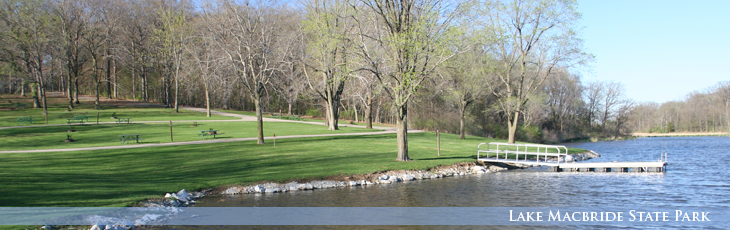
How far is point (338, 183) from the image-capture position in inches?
757

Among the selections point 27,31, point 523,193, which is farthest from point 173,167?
point 27,31

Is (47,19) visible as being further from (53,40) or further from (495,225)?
(495,225)

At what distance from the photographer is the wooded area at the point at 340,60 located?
22.9m

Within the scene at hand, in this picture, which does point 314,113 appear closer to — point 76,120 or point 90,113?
point 90,113

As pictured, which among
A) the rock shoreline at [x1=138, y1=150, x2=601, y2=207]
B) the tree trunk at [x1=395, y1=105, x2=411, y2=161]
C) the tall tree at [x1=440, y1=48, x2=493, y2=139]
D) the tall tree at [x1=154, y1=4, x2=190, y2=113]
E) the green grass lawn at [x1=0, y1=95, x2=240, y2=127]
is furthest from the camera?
the tall tree at [x1=154, y1=4, x2=190, y2=113]

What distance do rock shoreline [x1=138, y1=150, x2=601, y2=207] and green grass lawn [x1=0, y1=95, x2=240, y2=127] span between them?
1342 inches

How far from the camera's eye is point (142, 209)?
13.8 meters

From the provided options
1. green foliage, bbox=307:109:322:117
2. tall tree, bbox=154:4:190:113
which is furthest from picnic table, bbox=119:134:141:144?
green foliage, bbox=307:109:322:117

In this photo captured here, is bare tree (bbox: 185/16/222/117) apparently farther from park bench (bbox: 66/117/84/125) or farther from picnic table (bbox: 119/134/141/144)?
park bench (bbox: 66/117/84/125)

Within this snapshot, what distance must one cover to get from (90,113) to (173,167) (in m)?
36.9

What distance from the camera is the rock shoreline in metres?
15.4

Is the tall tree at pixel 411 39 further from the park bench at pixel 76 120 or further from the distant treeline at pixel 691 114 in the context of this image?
the distant treeline at pixel 691 114

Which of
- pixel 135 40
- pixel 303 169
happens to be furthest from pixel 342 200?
pixel 135 40

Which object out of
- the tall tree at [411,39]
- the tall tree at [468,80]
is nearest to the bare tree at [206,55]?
the tall tree at [411,39]
